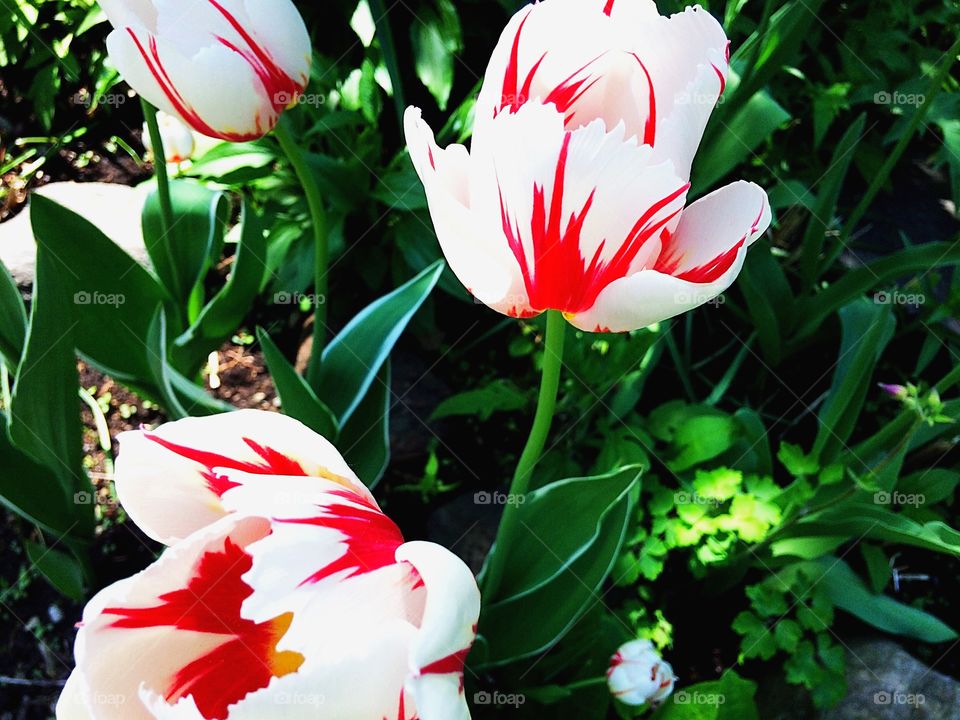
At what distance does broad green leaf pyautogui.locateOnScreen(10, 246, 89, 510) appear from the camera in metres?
1.01

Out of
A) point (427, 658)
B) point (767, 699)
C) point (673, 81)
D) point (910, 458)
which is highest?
point (673, 81)

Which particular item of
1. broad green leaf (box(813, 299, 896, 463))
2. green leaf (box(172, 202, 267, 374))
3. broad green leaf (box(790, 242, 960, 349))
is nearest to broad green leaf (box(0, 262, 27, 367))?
green leaf (box(172, 202, 267, 374))

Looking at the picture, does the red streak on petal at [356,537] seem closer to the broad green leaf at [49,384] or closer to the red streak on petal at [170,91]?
the red streak on petal at [170,91]

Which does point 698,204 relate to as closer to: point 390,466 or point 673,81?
point 673,81

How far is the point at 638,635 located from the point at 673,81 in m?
0.83

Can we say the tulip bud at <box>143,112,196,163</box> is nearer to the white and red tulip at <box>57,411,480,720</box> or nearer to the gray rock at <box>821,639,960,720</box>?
the white and red tulip at <box>57,411,480,720</box>

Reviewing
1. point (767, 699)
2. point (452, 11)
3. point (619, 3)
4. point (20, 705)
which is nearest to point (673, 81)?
point (619, 3)

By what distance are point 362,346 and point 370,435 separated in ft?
0.40

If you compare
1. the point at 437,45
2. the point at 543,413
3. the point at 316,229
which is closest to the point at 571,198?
the point at 543,413

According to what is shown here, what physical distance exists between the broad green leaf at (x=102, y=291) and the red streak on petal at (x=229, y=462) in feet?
2.01

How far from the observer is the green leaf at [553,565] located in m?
0.97


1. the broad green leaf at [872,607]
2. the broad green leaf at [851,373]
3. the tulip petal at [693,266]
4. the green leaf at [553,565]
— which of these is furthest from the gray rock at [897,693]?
the tulip petal at [693,266]

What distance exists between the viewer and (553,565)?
1028 mm

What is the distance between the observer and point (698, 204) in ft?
2.14
